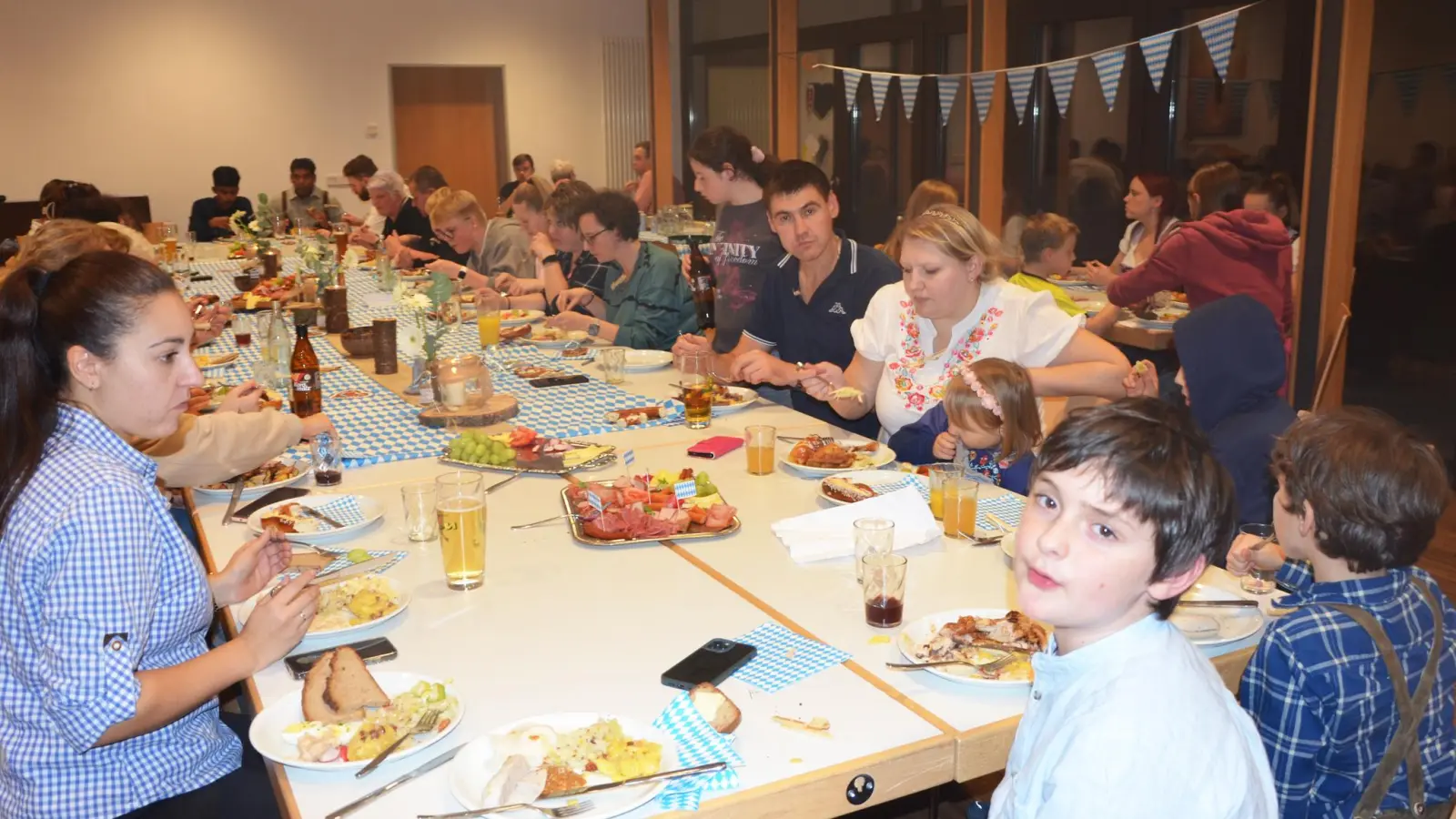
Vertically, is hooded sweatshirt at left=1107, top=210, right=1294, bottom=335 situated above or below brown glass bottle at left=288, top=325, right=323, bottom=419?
above

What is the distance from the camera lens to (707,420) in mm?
3307

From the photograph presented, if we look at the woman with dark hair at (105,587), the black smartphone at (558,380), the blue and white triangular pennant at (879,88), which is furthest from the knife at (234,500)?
Answer: the blue and white triangular pennant at (879,88)

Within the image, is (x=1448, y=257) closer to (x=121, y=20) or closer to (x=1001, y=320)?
(x=1001, y=320)

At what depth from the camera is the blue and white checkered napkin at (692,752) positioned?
1.43 meters

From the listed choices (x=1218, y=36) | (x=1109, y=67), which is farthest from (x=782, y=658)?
(x=1109, y=67)

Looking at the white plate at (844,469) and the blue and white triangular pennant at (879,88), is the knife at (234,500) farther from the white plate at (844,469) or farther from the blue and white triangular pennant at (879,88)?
the blue and white triangular pennant at (879,88)

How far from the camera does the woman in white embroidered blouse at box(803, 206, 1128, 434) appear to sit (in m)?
3.20

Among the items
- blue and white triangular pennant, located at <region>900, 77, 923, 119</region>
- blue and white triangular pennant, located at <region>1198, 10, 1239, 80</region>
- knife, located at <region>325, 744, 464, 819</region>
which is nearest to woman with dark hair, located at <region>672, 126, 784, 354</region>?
blue and white triangular pennant, located at <region>1198, 10, 1239, 80</region>

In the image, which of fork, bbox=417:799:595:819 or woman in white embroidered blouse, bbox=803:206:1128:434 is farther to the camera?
woman in white embroidered blouse, bbox=803:206:1128:434

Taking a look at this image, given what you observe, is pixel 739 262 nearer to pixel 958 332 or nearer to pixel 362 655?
pixel 958 332

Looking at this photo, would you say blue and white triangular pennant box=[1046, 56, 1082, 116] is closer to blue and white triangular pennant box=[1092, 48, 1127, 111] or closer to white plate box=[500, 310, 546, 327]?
blue and white triangular pennant box=[1092, 48, 1127, 111]

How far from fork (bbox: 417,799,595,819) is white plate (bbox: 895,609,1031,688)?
0.59 meters

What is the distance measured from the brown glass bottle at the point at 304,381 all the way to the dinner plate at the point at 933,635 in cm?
219

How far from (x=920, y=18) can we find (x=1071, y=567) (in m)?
7.93
